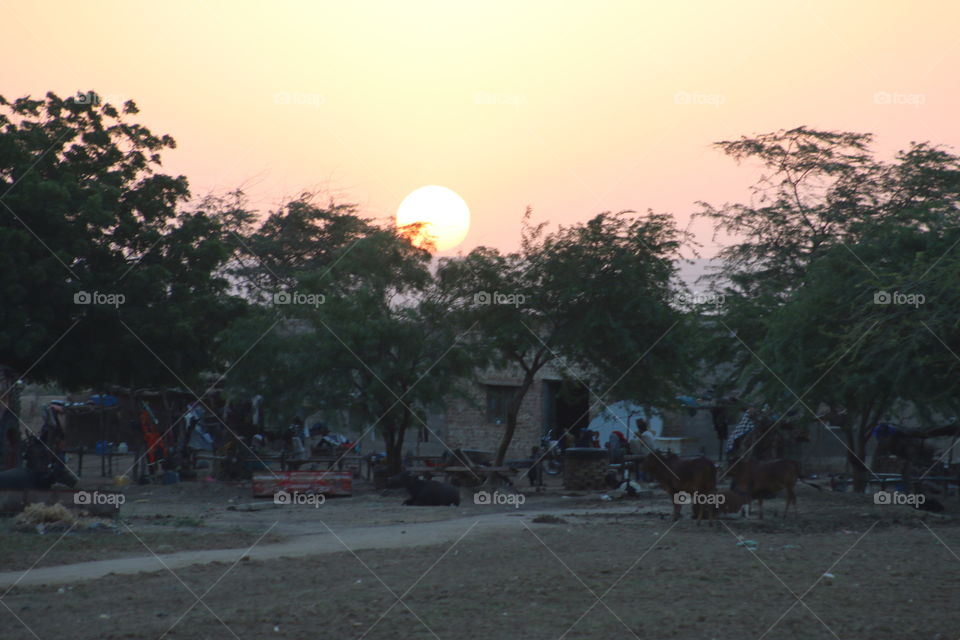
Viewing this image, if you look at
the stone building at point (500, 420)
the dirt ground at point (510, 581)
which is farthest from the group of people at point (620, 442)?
the dirt ground at point (510, 581)

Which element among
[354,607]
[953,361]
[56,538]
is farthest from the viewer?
[953,361]

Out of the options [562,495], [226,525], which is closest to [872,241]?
[562,495]

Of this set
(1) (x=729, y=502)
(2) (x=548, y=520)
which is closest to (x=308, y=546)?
(2) (x=548, y=520)

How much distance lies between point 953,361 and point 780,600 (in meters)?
8.01

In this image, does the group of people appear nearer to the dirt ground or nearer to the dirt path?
the dirt path

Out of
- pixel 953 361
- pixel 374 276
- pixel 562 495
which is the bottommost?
pixel 562 495

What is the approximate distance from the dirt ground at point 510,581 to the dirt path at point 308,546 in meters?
0.06

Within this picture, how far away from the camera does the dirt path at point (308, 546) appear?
1053cm

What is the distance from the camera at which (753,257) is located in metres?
33.3

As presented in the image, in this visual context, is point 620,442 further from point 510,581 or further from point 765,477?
point 510,581

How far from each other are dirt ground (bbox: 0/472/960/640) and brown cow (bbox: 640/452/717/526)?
361mm

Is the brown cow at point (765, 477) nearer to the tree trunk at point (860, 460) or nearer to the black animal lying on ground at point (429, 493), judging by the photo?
the black animal lying on ground at point (429, 493)

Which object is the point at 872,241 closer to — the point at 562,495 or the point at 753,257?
the point at 562,495

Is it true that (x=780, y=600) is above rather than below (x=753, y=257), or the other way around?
below
